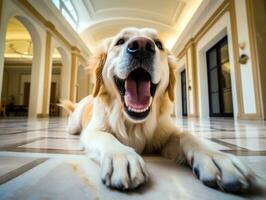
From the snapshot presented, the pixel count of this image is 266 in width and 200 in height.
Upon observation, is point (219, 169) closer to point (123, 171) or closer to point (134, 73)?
point (123, 171)

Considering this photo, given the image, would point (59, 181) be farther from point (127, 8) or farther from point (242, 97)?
point (127, 8)

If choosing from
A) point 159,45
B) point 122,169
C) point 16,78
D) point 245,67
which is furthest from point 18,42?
point 122,169

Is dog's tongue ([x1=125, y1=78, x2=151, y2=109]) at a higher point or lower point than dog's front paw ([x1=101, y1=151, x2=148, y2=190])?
higher

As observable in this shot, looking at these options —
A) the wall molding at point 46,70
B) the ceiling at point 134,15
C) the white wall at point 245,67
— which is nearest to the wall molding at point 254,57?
the white wall at point 245,67

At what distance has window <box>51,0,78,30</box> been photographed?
642 cm

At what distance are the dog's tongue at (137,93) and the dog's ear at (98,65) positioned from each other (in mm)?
217

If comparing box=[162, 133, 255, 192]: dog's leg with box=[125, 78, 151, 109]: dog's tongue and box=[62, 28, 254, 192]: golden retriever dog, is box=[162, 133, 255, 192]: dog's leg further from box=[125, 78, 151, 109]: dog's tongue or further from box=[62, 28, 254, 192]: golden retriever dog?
box=[125, 78, 151, 109]: dog's tongue

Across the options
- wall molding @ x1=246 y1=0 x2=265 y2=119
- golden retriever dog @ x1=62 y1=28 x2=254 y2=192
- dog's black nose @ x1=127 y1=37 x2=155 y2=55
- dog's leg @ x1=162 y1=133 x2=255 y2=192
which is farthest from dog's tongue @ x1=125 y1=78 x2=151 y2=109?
wall molding @ x1=246 y1=0 x2=265 y2=119

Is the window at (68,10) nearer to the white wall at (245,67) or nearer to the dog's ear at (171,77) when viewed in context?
the white wall at (245,67)

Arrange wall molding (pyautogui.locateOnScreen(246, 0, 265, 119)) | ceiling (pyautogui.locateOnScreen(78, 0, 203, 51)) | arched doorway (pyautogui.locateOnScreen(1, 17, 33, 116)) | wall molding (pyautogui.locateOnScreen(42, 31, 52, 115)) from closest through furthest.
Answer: wall molding (pyautogui.locateOnScreen(246, 0, 265, 119)), wall molding (pyautogui.locateOnScreen(42, 31, 52, 115)), ceiling (pyautogui.locateOnScreen(78, 0, 203, 51)), arched doorway (pyautogui.locateOnScreen(1, 17, 33, 116))

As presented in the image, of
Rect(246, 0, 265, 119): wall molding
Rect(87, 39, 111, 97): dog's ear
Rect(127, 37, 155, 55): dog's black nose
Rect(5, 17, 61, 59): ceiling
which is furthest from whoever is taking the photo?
Rect(5, 17, 61, 59): ceiling

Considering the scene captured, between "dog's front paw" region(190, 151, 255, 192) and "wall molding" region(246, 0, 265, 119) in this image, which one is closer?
"dog's front paw" region(190, 151, 255, 192)

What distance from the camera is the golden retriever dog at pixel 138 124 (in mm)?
480

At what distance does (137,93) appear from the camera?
40.2 inches
